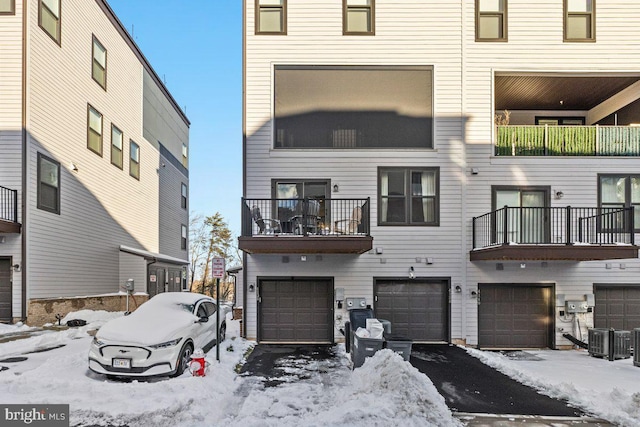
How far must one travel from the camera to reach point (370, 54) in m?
12.4

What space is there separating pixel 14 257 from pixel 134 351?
8115 mm

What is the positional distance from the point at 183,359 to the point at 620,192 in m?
13.0

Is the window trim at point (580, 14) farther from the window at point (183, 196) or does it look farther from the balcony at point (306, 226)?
the window at point (183, 196)

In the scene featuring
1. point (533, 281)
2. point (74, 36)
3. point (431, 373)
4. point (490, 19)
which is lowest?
point (431, 373)

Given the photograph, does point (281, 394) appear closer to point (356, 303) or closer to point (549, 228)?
point (356, 303)

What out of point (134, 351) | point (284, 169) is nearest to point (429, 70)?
point (284, 169)

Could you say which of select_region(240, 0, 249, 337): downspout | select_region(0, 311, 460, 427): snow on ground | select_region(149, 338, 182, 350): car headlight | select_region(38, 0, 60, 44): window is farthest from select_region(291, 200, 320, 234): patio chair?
select_region(38, 0, 60, 44): window

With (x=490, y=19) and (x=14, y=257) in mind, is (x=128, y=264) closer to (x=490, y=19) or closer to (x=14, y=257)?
(x=14, y=257)

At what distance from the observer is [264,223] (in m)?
11.1

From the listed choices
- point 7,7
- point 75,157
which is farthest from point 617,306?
point 7,7

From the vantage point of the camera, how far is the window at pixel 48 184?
45.0 feet

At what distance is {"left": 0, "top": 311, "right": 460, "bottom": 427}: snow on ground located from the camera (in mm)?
5926

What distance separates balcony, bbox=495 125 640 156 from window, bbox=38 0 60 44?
15415 millimetres

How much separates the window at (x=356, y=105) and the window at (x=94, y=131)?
31.0ft
